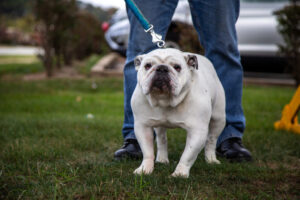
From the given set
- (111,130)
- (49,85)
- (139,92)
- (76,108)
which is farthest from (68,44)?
(139,92)

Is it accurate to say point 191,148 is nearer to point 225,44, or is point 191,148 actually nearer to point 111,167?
point 111,167

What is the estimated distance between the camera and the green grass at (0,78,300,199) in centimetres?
198

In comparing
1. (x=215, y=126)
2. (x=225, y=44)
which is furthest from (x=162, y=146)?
(x=225, y=44)

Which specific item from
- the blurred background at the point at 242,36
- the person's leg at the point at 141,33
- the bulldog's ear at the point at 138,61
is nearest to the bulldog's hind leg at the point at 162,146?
the person's leg at the point at 141,33

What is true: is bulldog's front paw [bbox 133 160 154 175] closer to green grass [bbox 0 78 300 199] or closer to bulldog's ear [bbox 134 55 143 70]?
green grass [bbox 0 78 300 199]

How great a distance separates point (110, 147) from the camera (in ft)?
10.3

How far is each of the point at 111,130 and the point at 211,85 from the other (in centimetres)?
156

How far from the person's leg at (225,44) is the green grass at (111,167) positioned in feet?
1.19

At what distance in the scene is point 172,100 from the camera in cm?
217

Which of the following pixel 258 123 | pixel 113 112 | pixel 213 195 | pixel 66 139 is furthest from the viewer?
pixel 113 112

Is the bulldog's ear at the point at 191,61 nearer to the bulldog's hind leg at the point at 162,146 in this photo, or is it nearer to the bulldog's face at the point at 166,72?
the bulldog's face at the point at 166,72

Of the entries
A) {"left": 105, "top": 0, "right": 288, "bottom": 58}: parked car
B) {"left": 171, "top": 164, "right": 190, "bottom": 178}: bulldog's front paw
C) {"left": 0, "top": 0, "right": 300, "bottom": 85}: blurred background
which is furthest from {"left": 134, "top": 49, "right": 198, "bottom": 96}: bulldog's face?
{"left": 105, "top": 0, "right": 288, "bottom": 58}: parked car

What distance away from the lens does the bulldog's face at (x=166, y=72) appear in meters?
2.11

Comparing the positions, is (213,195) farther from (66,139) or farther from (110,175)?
(66,139)
